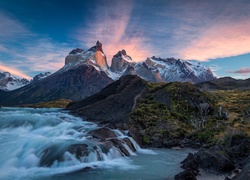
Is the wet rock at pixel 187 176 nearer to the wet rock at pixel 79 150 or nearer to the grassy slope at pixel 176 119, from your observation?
the wet rock at pixel 79 150

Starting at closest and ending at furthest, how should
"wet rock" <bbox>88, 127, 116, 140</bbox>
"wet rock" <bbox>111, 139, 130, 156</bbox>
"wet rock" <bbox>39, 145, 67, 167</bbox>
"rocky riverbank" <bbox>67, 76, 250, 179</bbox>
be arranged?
"rocky riverbank" <bbox>67, 76, 250, 179</bbox> < "wet rock" <bbox>39, 145, 67, 167</bbox> < "wet rock" <bbox>111, 139, 130, 156</bbox> < "wet rock" <bbox>88, 127, 116, 140</bbox>

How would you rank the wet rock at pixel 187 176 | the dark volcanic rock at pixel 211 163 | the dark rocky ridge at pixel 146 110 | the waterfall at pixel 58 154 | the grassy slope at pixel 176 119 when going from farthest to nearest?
1. the dark rocky ridge at pixel 146 110
2. the grassy slope at pixel 176 119
3. the waterfall at pixel 58 154
4. the dark volcanic rock at pixel 211 163
5. the wet rock at pixel 187 176

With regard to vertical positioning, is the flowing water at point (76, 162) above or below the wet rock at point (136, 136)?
below

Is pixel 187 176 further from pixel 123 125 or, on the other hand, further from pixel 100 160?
pixel 123 125

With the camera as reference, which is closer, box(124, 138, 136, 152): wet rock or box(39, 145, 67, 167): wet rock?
box(39, 145, 67, 167): wet rock

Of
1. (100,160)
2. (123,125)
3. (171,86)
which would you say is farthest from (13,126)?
(171,86)

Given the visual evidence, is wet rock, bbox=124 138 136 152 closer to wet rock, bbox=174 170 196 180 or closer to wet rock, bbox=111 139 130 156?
wet rock, bbox=111 139 130 156

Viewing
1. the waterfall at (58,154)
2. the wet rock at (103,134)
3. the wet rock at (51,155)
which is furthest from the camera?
the wet rock at (103,134)

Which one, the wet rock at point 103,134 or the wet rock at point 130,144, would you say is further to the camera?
the wet rock at point 103,134

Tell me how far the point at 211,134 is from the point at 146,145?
12.6 metres

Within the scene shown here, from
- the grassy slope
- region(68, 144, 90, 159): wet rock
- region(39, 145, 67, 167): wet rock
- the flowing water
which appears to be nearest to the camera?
the flowing water

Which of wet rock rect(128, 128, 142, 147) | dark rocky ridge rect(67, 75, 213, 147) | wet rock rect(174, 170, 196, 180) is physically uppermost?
dark rocky ridge rect(67, 75, 213, 147)

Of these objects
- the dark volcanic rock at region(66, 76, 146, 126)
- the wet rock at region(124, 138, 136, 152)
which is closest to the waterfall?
the wet rock at region(124, 138, 136, 152)

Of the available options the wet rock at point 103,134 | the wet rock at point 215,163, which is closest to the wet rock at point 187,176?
the wet rock at point 215,163
